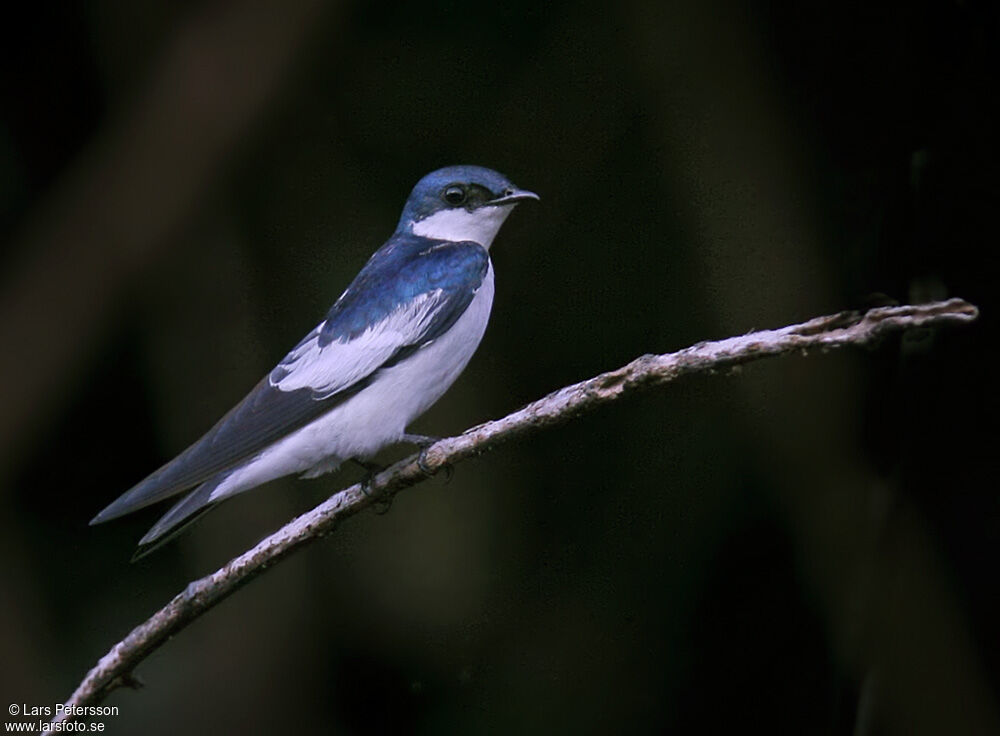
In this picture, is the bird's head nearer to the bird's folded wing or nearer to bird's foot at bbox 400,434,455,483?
the bird's folded wing

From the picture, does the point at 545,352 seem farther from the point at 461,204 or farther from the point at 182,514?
the point at 182,514

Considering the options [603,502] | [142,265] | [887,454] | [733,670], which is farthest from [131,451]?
[887,454]

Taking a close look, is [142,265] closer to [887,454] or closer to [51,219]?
[51,219]

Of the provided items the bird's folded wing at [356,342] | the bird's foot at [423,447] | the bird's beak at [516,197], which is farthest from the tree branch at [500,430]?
the bird's beak at [516,197]

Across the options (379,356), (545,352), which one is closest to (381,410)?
(379,356)

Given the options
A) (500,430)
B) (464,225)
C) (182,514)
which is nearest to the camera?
(500,430)
